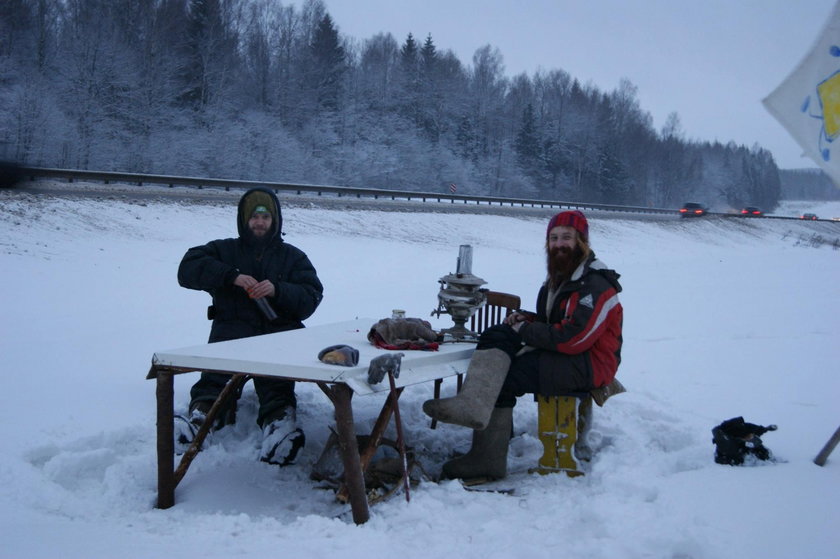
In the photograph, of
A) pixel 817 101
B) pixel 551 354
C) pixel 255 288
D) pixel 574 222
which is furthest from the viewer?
pixel 255 288

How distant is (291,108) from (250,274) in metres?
38.4

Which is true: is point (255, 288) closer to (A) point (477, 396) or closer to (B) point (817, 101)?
(A) point (477, 396)

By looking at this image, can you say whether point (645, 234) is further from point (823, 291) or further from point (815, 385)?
point (815, 385)

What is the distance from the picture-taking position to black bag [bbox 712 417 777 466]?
334 cm

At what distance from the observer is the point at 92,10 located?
3369cm

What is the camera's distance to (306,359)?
122 inches

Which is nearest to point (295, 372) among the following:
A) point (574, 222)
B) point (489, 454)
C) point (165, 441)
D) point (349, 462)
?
point (349, 462)

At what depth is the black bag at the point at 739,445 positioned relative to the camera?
334 centimetres

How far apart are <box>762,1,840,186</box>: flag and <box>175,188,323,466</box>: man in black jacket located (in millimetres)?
3021

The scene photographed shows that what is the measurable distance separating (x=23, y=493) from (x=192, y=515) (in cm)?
75

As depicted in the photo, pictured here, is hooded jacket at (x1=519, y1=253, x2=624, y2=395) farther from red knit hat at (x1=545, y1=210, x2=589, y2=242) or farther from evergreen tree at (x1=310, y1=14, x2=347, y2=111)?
evergreen tree at (x1=310, y1=14, x2=347, y2=111)

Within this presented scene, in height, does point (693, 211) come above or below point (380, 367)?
above

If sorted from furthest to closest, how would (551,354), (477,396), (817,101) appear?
(551,354) → (477,396) → (817,101)

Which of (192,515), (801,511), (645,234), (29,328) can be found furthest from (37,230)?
(645,234)
